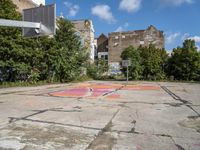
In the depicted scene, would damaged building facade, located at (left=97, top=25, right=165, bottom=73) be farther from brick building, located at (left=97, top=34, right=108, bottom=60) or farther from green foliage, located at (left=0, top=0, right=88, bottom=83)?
green foliage, located at (left=0, top=0, right=88, bottom=83)

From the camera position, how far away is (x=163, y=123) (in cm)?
650

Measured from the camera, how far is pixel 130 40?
54.4 m

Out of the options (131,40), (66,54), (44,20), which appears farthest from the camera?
(131,40)

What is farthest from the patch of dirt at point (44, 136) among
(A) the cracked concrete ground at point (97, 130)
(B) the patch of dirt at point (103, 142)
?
(B) the patch of dirt at point (103, 142)

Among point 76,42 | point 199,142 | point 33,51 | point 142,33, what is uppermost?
point 142,33

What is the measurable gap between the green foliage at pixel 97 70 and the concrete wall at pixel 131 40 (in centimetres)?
1438

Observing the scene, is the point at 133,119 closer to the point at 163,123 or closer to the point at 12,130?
the point at 163,123

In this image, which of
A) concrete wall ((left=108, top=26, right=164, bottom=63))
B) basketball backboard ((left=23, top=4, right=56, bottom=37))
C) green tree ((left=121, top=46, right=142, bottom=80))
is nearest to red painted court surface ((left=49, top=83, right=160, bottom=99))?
basketball backboard ((left=23, top=4, right=56, bottom=37))

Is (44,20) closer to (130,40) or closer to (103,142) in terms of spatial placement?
(103,142)

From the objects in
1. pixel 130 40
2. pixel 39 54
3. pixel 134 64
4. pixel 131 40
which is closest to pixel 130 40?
pixel 130 40

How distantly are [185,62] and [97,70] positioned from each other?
14459mm

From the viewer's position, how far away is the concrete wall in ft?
173

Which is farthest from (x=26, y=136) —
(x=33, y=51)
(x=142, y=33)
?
(x=142, y=33)

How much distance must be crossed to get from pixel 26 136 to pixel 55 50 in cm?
1873
